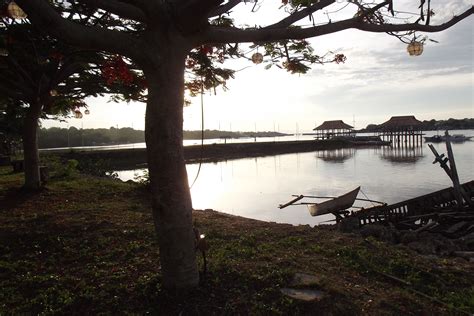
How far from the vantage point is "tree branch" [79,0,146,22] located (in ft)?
13.4

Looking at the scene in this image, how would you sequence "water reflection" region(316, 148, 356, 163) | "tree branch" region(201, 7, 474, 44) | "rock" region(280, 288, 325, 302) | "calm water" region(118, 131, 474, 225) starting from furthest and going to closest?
"water reflection" region(316, 148, 356, 163) → "calm water" region(118, 131, 474, 225) → "tree branch" region(201, 7, 474, 44) → "rock" region(280, 288, 325, 302)

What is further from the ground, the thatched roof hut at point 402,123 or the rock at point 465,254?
the thatched roof hut at point 402,123

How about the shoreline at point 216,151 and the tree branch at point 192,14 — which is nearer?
the tree branch at point 192,14

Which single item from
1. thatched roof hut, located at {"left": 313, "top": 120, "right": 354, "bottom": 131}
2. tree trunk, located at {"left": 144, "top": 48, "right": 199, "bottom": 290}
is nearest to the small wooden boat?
tree trunk, located at {"left": 144, "top": 48, "right": 199, "bottom": 290}

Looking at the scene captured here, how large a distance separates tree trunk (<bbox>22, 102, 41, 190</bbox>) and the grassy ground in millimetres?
4315

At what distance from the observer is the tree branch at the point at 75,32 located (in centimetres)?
325

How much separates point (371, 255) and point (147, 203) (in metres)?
7.25

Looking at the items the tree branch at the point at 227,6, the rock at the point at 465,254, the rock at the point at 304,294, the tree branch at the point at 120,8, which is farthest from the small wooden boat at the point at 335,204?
the tree branch at the point at 120,8

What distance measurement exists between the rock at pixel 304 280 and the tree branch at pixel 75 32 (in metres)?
3.25

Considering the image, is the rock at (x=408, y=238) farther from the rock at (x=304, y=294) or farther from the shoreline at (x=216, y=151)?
the shoreline at (x=216, y=151)

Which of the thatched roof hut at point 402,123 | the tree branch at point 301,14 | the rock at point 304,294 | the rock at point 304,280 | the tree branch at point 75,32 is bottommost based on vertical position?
the rock at point 304,294

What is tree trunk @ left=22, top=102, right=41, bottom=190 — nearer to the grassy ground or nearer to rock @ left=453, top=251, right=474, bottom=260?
the grassy ground

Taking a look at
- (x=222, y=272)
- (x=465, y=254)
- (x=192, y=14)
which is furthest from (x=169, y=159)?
(x=465, y=254)

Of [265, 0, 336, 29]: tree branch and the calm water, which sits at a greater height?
[265, 0, 336, 29]: tree branch
